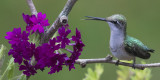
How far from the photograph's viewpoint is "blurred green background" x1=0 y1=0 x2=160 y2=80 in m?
6.93

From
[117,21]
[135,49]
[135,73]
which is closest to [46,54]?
[135,73]

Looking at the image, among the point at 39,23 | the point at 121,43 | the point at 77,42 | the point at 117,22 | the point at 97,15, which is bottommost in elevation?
the point at 77,42

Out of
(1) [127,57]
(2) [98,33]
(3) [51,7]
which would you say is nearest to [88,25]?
(2) [98,33]

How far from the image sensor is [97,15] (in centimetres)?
718

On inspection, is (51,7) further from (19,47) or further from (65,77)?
(19,47)

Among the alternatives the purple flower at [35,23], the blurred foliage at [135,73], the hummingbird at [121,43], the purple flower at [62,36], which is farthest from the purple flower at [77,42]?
the hummingbird at [121,43]

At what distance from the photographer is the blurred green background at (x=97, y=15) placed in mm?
6926

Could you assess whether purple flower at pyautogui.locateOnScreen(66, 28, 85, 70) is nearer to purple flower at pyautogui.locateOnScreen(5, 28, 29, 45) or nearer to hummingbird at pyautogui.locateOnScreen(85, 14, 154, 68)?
purple flower at pyautogui.locateOnScreen(5, 28, 29, 45)

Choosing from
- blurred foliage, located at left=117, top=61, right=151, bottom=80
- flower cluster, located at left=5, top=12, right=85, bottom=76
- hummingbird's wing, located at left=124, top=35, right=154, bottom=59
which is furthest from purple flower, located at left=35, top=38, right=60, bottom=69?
hummingbird's wing, located at left=124, top=35, right=154, bottom=59

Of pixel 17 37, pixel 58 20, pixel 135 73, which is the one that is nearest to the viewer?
pixel 58 20

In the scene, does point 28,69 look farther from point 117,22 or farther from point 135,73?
point 117,22

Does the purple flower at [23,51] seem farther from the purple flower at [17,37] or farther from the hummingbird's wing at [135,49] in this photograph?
the hummingbird's wing at [135,49]

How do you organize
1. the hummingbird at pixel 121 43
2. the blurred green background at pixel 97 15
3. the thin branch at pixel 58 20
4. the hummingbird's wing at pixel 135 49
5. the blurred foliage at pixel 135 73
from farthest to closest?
the blurred green background at pixel 97 15
the hummingbird's wing at pixel 135 49
the hummingbird at pixel 121 43
the blurred foliage at pixel 135 73
the thin branch at pixel 58 20

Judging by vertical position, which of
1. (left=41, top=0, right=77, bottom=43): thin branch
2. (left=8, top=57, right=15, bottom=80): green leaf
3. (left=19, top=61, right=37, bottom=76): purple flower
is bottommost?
(left=19, top=61, right=37, bottom=76): purple flower
